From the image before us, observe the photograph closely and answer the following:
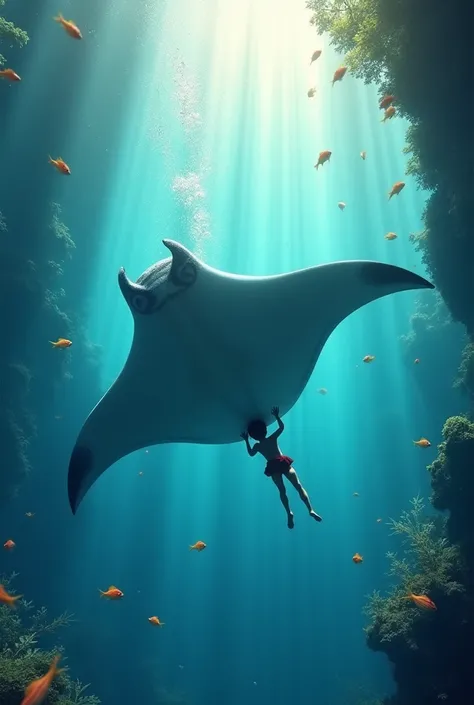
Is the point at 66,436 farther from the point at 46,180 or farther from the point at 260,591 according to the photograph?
the point at 260,591

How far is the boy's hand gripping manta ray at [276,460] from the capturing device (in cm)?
489

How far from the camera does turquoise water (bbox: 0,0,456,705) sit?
1024 inches

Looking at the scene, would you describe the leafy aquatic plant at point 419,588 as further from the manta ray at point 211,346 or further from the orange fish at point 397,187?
the orange fish at point 397,187

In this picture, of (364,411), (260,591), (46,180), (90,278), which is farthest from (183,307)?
(260,591)

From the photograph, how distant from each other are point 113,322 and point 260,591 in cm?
4399

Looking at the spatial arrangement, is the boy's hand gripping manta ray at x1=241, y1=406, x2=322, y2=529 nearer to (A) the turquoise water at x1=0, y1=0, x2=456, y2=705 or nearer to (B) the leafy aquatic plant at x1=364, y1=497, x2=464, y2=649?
(B) the leafy aquatic plant at x1=364, y1=497, x2=464, y2=649

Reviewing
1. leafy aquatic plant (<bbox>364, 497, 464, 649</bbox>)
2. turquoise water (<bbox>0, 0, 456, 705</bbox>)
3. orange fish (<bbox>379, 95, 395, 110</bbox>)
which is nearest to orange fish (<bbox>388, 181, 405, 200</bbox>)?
orange fish (<bbox>379, 95, 395, 110</bbox>)

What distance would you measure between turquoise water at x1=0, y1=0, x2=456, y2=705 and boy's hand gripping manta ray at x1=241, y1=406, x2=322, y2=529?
19383mm

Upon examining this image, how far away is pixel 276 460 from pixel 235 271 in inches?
1868

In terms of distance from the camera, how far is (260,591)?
190ft

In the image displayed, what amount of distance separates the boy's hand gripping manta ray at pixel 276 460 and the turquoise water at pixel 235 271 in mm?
19383

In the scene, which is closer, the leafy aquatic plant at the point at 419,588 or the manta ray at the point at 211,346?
the manta ray at the point at 211,346

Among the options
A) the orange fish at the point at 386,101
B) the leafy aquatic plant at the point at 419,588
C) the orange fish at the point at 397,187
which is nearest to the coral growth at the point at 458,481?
the leafy aquatic plant at the point at 419,588

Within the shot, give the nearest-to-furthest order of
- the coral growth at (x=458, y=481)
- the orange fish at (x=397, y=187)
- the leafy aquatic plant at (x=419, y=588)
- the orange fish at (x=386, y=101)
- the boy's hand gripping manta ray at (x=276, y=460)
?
the boy's hand gripping manta ray at (x=276, y=460) < the leafy aquatic plant at (x=419, y=588) < the orange fish at (x=386, y=101) < the coral growth at (x=458, y=481) < the orange fish at (x=397, y=187)
